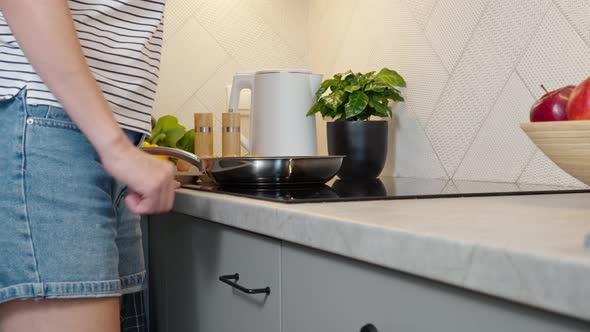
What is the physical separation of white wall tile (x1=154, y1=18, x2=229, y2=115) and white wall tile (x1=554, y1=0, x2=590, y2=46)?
1009 mm

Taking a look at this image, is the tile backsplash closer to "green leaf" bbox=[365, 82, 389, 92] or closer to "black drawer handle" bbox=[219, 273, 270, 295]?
"green leaf" bbox=[365, 82, 389, 92]

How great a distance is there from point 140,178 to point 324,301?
0.25m

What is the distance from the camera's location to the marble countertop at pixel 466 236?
0.47 m

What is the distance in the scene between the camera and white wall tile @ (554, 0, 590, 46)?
1120mm

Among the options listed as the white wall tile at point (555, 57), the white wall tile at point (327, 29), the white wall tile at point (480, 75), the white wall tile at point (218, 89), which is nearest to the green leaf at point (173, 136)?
the white wall tile at point (218, 89)

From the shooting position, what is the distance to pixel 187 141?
1.73 meters

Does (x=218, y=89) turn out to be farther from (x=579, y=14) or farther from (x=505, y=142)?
(x=579, y=14)

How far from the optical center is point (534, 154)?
1220 mm

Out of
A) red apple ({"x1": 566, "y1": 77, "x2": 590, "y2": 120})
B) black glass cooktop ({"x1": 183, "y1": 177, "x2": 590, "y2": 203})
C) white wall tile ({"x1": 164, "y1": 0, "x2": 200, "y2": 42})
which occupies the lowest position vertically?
black glass cooktop ({"x1": 183, "y1": 177, "x2": 590, "y2": 203})

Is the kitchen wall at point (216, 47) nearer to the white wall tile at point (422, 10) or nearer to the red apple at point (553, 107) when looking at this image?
the white wall tile at point (422, 10)

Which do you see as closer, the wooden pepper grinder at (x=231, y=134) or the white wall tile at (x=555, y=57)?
the white wall tile at (x=555, y=57)

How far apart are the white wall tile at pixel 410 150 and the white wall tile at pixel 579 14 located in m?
0.41

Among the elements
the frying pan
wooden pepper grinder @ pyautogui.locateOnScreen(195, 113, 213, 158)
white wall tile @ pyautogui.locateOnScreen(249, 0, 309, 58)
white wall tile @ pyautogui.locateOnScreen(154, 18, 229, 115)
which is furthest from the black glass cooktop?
white wall tile @ pyautogui.locateOnScreen(249, 0, 309, 58)

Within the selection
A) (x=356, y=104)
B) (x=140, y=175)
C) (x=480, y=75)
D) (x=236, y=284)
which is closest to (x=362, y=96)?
(x=356, y=104)
